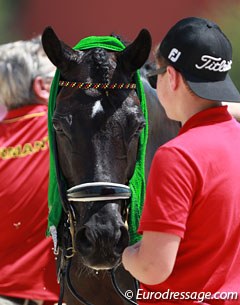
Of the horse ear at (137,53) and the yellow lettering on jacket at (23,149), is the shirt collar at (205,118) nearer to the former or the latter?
the horse ear at (137,53)

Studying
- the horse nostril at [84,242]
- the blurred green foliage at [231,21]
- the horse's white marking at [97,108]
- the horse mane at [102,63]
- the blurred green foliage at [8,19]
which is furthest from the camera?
the blurred green foliage at [8,19]

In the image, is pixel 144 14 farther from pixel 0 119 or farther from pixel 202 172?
pixel 202 172

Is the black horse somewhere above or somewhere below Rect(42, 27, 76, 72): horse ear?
below

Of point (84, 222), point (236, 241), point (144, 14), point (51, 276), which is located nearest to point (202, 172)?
point (236, 241)

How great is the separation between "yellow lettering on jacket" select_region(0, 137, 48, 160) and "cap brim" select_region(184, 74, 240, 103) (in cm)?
226

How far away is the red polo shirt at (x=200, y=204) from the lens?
5.92 feet

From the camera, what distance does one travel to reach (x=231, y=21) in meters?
10.2

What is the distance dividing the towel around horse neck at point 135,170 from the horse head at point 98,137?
4 centimetres

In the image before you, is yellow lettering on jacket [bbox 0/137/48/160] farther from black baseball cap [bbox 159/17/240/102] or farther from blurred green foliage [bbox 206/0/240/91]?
blurred green foliage [bbox 206/0/240/91]

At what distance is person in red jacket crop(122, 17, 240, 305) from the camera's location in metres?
1.81

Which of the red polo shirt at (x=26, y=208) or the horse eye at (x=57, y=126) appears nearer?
the horse eye at (x=57, y=126)

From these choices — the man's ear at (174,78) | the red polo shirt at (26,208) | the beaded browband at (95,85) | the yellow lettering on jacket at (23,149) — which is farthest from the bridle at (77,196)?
the yellow lettering on jacket at (23,149)

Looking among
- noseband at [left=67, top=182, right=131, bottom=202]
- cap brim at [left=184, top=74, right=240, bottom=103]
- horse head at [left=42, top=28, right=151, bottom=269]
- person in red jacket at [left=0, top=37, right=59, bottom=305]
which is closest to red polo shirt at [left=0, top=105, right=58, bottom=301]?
person in red jacket at [left=0, top=37, right=59, bottom=305]

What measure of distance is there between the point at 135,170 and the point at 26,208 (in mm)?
1337
